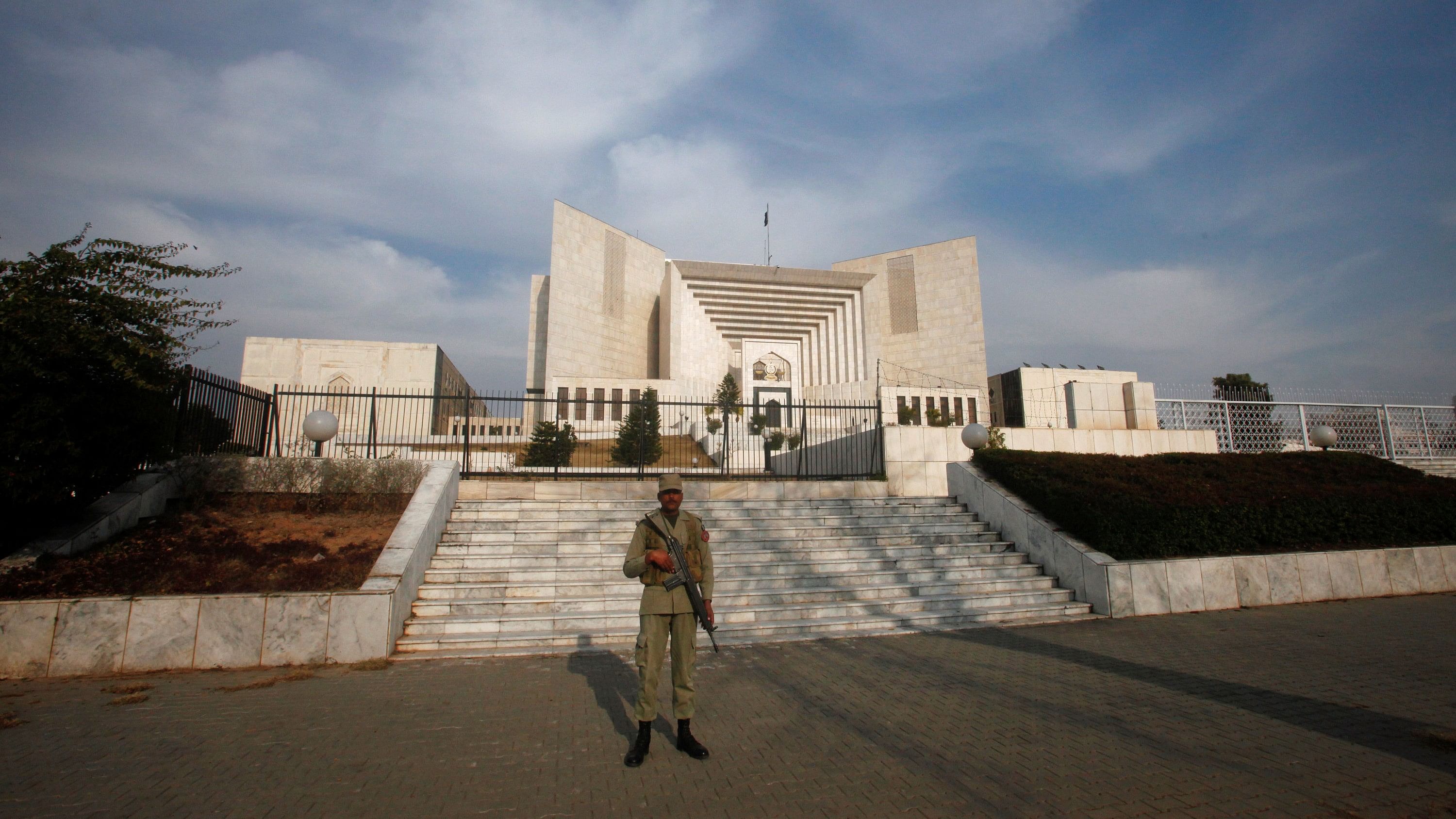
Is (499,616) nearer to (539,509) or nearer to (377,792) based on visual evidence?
(539,509)

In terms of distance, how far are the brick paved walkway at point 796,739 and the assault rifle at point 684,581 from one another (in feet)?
2.55

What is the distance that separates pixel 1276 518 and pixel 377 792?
36.0ft

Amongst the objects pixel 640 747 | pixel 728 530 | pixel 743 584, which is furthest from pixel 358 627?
pixel 728 530

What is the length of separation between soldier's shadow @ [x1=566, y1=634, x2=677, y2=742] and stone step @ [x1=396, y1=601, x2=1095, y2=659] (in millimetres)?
197

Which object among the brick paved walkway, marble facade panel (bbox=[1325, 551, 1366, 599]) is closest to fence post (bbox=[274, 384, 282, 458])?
the brick paved walkway

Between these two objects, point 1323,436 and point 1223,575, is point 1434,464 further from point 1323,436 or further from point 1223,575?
point 1223,575

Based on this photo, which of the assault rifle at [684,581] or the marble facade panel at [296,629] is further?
the marble facade panel at [296,629]

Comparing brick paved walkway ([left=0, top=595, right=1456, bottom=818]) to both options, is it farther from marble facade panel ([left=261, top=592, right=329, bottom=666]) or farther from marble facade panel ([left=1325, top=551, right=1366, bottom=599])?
marble facade panel ([left=1325, top=551, right=1366, bottom=599])

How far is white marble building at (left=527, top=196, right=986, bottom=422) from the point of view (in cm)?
4288

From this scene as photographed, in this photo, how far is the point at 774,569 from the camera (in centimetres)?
857

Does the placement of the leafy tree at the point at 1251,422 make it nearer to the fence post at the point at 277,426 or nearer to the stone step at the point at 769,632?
the stone step at the point at 769,632

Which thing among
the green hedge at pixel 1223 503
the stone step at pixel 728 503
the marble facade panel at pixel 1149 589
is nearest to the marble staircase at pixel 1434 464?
the green hedge at pixel 1223 503

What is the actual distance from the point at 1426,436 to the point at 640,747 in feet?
76.5

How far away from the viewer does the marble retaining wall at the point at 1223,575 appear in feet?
26.6
